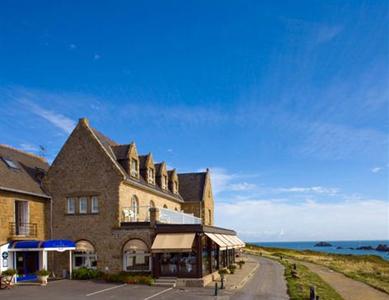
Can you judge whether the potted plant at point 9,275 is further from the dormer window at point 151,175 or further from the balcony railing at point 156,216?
the dormer window at point 151,175

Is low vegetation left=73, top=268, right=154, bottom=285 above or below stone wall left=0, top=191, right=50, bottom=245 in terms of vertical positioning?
below

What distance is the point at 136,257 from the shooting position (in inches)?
1351

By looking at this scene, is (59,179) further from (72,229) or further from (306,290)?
(306,290)

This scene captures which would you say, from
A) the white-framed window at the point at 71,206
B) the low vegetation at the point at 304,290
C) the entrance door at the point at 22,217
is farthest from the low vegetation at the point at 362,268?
the entrance door at the point at 22,217

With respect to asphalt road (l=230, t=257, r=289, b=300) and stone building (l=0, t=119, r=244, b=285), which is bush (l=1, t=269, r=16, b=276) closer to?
stone building (l=0, t=119, r=244, b=285)

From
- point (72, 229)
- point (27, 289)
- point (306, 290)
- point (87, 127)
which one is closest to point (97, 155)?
point (87, 127)

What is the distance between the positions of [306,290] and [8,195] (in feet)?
66.0

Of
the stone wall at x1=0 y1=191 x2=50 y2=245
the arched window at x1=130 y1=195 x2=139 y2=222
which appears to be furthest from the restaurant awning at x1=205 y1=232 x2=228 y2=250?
the stone wall at x1=0 y1=191 x2=50 y2=245

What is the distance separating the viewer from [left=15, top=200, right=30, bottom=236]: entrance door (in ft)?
112

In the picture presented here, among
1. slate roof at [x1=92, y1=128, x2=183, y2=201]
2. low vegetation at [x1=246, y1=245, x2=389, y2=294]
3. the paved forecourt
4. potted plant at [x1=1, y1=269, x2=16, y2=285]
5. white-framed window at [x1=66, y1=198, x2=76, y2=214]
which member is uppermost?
slate roof at [x1=92, y1=128, x2=183, y2=201]

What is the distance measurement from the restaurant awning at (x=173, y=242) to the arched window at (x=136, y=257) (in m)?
1.69

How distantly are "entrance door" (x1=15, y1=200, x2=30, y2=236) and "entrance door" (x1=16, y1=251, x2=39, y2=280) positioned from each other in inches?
60.0

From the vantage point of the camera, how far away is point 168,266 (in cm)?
3294

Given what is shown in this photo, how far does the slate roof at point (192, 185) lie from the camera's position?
56594 mm
